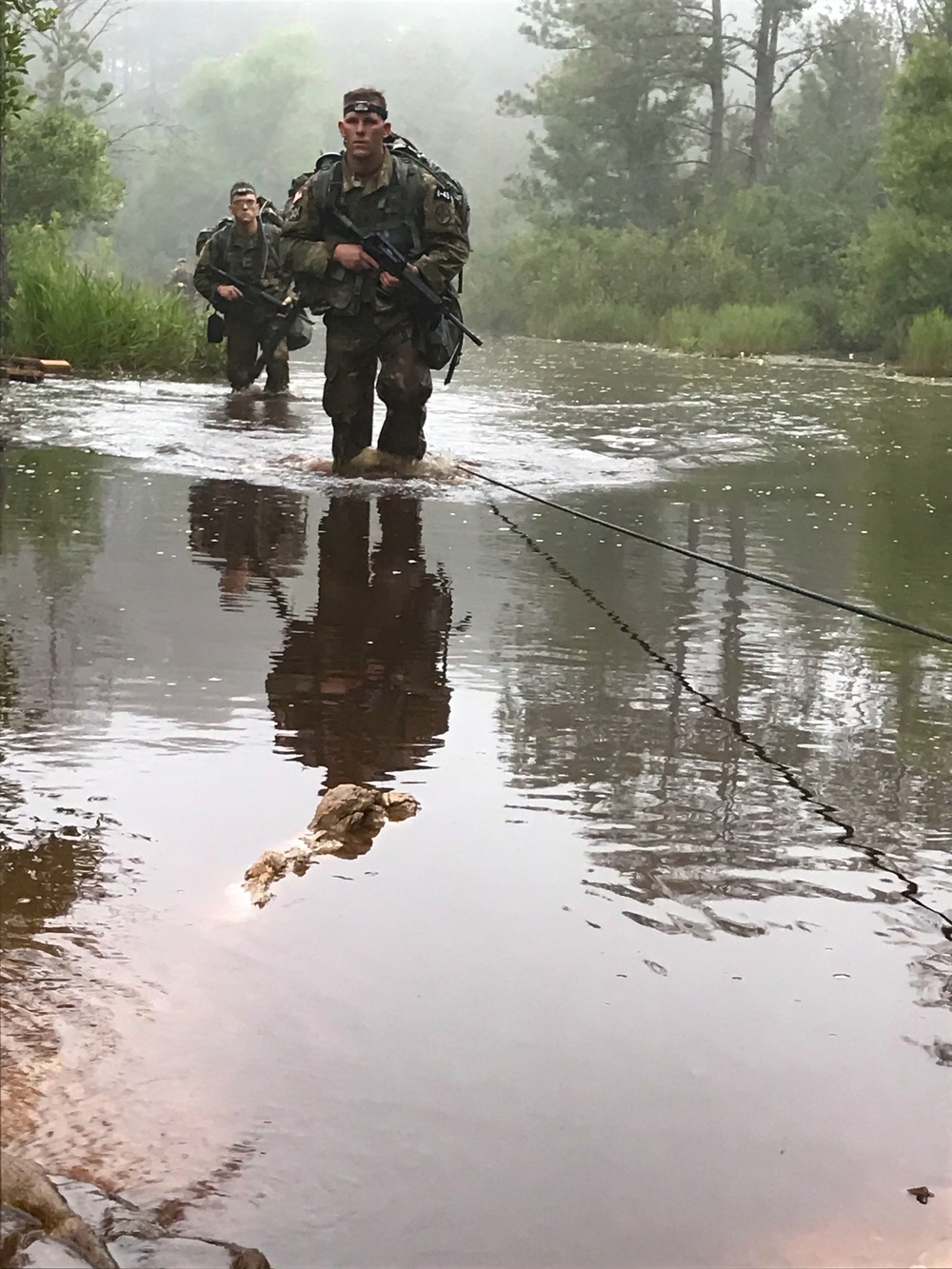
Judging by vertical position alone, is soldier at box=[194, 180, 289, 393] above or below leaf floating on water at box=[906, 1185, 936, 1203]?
above

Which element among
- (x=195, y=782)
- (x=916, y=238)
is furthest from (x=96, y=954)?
(x=916, y=238)

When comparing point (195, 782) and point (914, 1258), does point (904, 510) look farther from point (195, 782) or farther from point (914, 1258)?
point (914, 1258)

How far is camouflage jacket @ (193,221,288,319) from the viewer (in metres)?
14.8

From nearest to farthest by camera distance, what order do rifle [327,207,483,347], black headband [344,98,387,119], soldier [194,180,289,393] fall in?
black headband [344,98,387,119] < rifle [327,207,483,347] < soldier [194,180,289,393]

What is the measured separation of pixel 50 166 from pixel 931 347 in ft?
44.7

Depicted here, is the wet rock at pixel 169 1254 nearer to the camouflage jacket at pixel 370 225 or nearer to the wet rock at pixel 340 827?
the wet rock at pixel 340 827

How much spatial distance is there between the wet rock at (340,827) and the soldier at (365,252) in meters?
5.57

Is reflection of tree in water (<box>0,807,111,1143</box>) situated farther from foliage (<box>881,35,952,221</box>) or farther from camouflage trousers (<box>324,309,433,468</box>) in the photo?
foliage (<box>881,35,952,221</box>)

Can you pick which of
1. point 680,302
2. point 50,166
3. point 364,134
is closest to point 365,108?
point 364,134

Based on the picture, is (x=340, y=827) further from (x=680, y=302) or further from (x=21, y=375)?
(x=680, y=302)

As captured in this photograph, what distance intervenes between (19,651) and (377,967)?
7.97 ft

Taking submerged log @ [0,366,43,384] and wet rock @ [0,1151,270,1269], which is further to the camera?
submerged log @ [0,366,43,384]

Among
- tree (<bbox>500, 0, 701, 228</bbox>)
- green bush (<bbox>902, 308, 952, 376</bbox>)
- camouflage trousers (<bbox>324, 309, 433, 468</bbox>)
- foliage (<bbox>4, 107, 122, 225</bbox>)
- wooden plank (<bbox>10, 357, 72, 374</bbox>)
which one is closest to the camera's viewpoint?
camouflage trousers (<bbox>324, 309, 433, 468</bbox>)

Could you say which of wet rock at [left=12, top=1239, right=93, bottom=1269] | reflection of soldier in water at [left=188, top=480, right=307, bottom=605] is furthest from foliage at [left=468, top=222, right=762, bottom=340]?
wet rock at [left=12, top=1239, right=93, bottom=1269]
